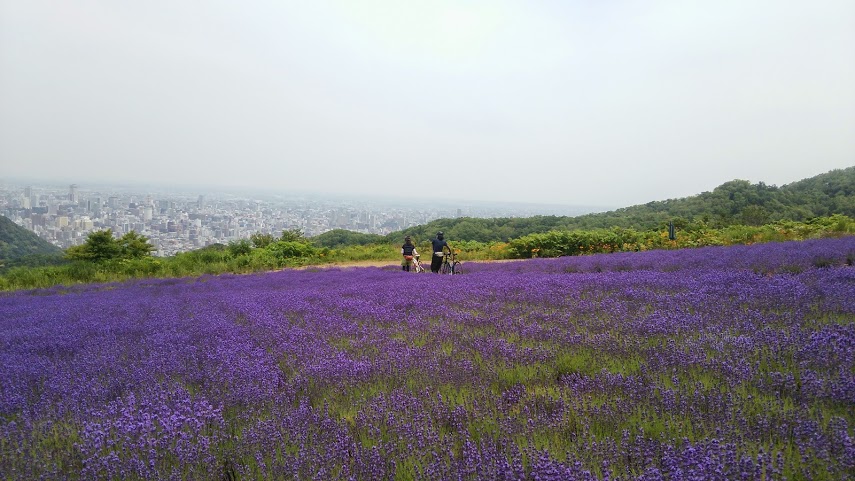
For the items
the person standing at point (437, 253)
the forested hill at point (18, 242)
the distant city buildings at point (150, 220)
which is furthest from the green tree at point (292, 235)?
the forested hill at point (18, 242)

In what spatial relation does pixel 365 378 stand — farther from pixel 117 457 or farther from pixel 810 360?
pixel 810 360

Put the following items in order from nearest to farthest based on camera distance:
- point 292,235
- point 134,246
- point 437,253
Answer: point 437,253
point 134,246
point 292,235

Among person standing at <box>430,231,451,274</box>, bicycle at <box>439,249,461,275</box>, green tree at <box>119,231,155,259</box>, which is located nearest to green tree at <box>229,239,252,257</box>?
green tree at <box>119,231,155,259</box>

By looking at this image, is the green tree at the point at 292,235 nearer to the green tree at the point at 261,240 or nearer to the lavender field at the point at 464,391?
the green tree at the point at 261,240

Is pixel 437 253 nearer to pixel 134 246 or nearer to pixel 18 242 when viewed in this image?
pixel 134 246

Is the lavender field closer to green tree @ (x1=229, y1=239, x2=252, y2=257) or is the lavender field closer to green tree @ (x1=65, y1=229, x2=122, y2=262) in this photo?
green tree @ (x1=65, y1=229, x2=122, y2=262)

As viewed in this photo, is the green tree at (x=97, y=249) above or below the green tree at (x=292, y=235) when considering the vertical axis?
below

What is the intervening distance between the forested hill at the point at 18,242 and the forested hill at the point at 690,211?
18.6m

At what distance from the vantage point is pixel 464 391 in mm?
3270

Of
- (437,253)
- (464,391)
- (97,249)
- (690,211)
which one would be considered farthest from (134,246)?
(690,211)

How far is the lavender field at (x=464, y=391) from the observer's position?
2.27m

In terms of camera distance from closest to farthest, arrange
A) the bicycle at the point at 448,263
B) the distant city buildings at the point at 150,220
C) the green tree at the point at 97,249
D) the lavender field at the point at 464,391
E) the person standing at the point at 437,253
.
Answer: the lavender field at the point at 464,391
the bicycle at the point at 448,263
the person standing at the point at 437,253
the green tree at the point at 97,249
the distant city buildings at the point at 150,220

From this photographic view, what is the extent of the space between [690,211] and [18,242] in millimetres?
44809

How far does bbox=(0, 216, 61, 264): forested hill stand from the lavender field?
103 ft
